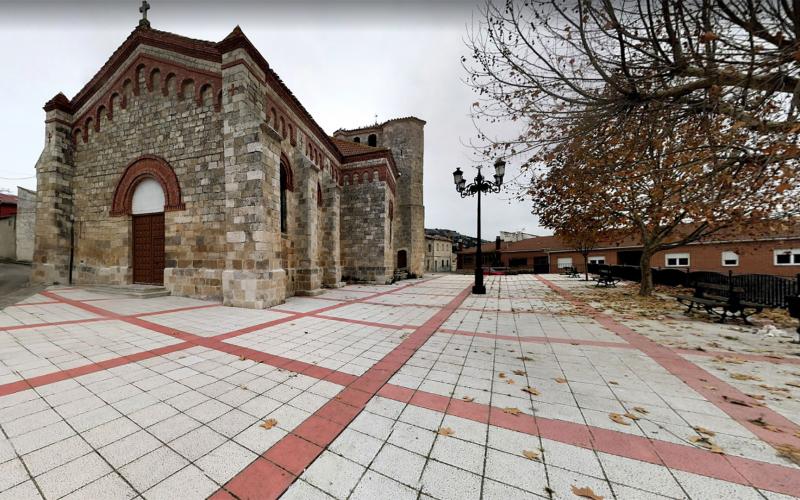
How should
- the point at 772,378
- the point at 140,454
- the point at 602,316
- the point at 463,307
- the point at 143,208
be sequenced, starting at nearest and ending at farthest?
the point at 140,454, the point at 772,378, the point at 602,316, the point at 463,307, the point at 143,208

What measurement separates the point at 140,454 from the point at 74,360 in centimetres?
292

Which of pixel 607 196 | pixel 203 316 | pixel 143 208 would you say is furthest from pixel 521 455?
pixel 143 208

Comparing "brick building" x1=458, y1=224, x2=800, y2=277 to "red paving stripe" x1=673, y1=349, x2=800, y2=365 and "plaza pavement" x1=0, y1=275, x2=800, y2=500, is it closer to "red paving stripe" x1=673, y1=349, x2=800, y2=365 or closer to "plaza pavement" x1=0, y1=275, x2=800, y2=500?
"red paving stripe" x1=673, y1=349, x2=800, y2=365

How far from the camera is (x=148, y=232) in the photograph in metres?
9.25

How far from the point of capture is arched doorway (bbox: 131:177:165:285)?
9102mm

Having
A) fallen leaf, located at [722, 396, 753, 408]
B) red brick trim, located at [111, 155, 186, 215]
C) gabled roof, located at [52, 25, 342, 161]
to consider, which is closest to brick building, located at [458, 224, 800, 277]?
fallen leaf, located at [722, 396, 753, 408]

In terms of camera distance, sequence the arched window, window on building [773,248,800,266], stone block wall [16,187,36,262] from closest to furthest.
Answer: the arched window → window on building [773,248,800,266] → stone block wall [16,187,36,262]

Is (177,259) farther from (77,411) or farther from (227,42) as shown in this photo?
(77,411)

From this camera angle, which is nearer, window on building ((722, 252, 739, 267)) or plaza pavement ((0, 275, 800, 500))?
plaza pavement ((0, 275, 800, 500))

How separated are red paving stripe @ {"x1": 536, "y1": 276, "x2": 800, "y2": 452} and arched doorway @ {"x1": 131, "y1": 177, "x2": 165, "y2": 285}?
1323cm

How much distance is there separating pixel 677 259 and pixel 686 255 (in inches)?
24.8

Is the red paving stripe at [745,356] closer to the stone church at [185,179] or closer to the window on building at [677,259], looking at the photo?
the stone church at [185,179]

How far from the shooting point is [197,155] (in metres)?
8.44

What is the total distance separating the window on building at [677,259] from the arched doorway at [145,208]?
3383 centimetres
